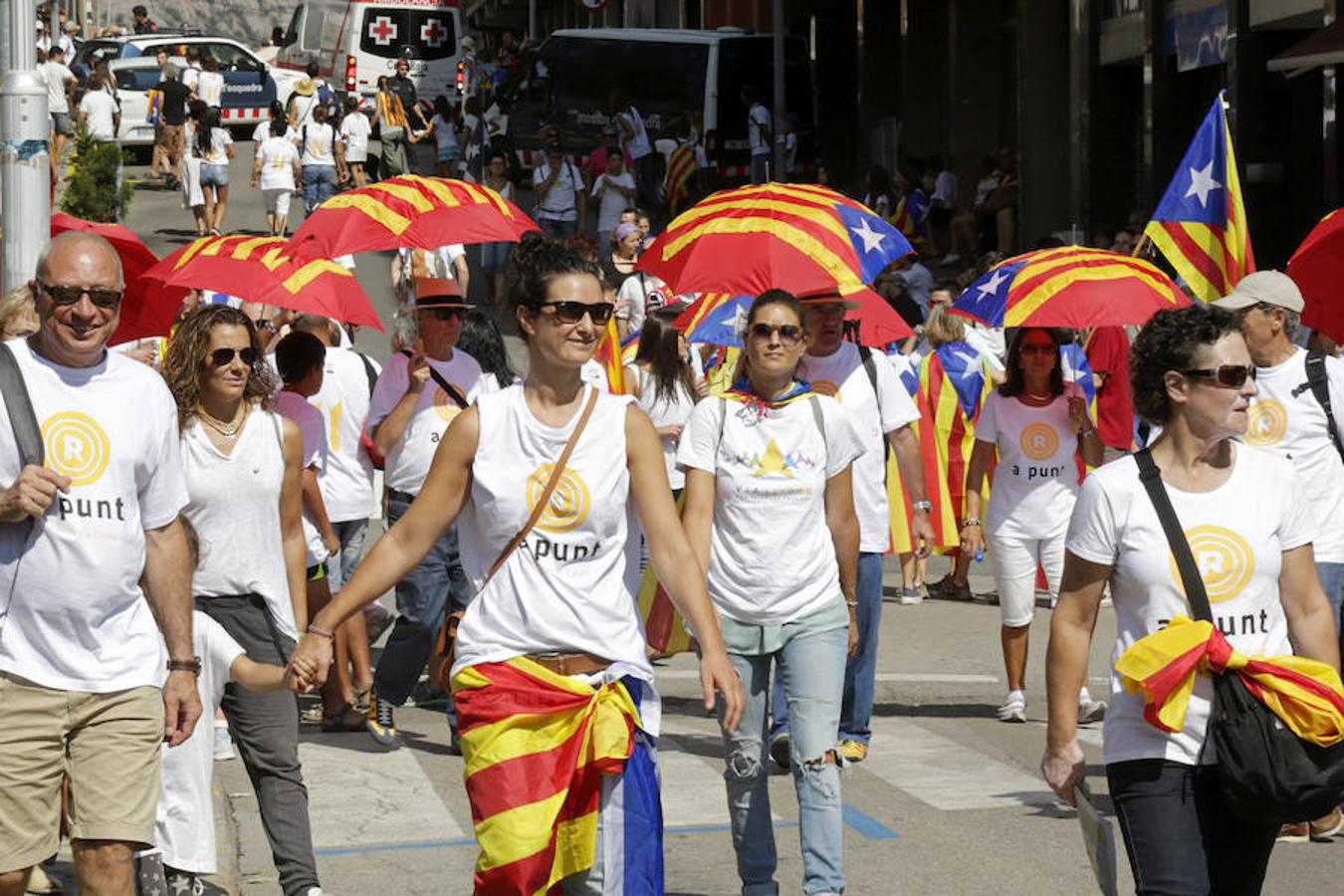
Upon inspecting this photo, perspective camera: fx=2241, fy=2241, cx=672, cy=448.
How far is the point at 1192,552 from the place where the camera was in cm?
501

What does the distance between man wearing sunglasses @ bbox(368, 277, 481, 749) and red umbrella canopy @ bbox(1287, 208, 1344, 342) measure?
344cm

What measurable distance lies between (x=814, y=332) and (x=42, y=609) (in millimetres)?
3906

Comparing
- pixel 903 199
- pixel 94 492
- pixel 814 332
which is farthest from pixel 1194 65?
pixel 94 492

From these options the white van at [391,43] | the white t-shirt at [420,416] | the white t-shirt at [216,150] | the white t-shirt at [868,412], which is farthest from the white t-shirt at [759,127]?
the white t-shirt at [868,412]

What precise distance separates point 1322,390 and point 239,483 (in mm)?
3778

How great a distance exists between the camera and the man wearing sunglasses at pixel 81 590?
5.18 metres

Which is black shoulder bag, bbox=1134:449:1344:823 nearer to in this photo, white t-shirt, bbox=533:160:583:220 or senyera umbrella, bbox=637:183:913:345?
senyera umbrella, bbox=637:183:913:345

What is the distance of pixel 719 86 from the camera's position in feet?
104

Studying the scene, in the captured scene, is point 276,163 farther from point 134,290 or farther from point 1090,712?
point 1090,712

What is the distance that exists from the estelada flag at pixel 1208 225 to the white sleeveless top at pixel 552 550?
491cm

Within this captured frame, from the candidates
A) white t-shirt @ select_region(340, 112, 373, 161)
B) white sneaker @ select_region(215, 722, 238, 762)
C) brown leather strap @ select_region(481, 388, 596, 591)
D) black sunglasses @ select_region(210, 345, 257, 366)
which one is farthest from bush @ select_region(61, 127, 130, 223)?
brown leather strap @ select_region(481, 388, 596, 591)

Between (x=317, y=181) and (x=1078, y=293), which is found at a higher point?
(x=317, y=181)

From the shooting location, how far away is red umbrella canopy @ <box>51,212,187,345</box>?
816cm

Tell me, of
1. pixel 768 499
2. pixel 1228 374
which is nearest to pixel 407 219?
pixel 768 499
